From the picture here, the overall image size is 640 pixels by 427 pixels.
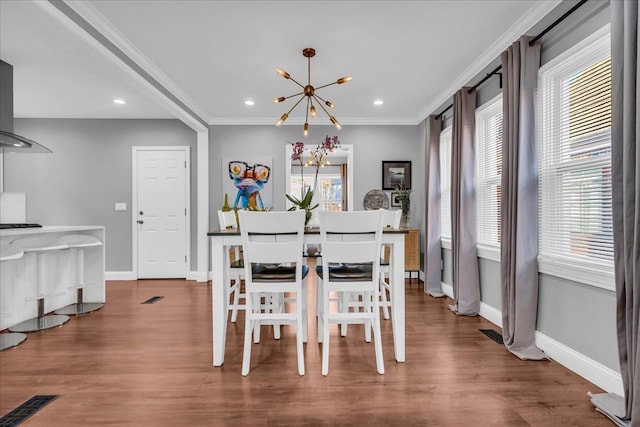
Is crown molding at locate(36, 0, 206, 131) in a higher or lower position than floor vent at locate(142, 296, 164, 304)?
higher

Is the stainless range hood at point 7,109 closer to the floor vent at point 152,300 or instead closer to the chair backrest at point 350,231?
the floor vent at point 152,300

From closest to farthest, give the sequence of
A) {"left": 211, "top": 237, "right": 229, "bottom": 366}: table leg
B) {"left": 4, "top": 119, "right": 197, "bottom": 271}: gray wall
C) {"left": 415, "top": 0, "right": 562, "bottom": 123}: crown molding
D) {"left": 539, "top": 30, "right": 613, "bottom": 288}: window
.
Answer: {"left": 539, "top": 30, "right": 613, "bottom": 288}: window < {"left": 211, "top": 237, "right": 229, "bottom": 366}: table leg < {"left": 415, "top": 0, "right": 562, "bottom": 123}: crown molding < {"left": 4, "top": 119, "right": 197, "bottom": 271}: gray wall

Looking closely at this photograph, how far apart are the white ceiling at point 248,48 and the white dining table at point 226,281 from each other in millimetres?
1647

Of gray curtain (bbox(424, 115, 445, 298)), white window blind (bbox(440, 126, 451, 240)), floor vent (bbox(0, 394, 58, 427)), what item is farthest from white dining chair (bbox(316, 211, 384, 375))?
white window blind (bbox(440, 126, 451, 240))

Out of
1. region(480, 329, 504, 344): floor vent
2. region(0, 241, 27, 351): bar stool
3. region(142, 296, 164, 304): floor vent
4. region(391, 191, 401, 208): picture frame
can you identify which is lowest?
region(142, 296, 164, 304): floor vent

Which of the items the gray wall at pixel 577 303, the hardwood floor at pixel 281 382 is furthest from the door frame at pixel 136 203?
the gray wall at pixel 577 303

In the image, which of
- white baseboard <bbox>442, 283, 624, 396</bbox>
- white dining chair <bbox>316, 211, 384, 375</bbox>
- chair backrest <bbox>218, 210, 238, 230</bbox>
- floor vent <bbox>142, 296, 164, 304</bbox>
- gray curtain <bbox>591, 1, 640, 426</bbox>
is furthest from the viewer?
floor vent <bbox>142, 296, 164, 304</bbox>

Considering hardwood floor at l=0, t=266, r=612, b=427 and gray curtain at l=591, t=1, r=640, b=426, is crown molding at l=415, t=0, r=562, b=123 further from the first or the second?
hardwood floor at l=0, t=266, r=612, b=427

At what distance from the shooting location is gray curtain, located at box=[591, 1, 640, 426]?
4.93ft

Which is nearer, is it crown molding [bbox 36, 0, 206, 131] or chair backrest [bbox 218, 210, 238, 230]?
crown molding [bbox 36, 0, 206, 131]

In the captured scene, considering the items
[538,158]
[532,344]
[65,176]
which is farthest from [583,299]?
[65,176]

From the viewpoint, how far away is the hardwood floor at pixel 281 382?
1700 millimetres

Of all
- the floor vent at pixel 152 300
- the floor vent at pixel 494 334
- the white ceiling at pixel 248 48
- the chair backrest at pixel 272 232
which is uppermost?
the white ceiling at pixel 248 48

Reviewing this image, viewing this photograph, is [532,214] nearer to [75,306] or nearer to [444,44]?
[444,44]
